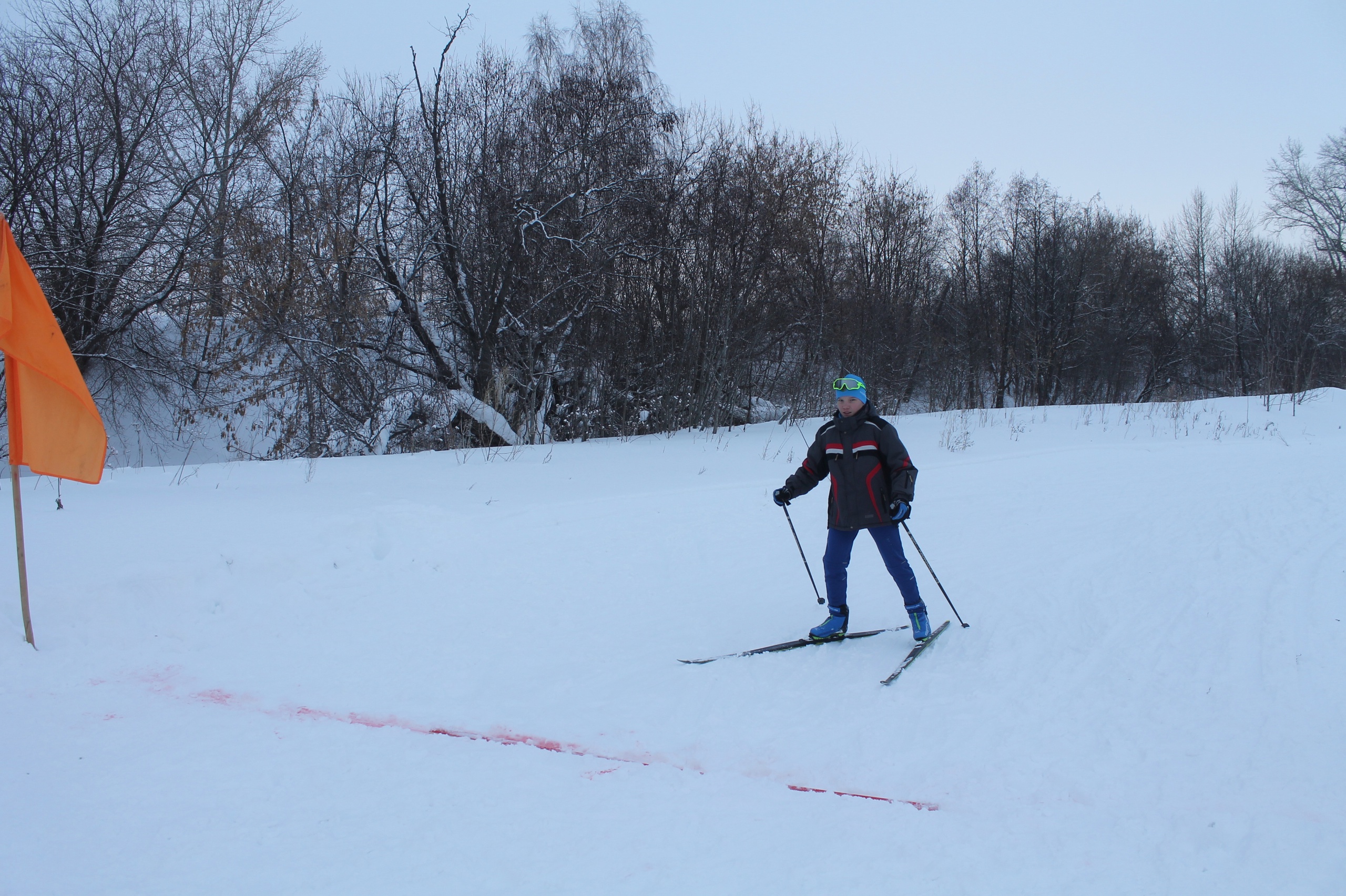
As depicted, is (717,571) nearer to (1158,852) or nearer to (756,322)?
(1158,852)

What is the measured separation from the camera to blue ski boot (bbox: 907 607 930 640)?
4859 millimetres

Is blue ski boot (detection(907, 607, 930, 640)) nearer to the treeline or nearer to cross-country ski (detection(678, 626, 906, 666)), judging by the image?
cross-country ski (detection(678, 626, 906, 666))

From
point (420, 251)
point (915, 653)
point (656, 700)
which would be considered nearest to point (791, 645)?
point (915, 653)

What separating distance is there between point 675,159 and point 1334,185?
31.5 metres

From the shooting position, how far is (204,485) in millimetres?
8727

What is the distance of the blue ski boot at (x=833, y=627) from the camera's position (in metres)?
5.10

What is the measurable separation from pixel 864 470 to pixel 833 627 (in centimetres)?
115

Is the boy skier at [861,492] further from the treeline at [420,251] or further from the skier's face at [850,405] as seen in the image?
the treeline at [420,251]

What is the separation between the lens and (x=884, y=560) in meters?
4.96

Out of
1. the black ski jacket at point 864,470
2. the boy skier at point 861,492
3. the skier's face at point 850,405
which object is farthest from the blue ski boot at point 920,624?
the skier's face at point 850,405

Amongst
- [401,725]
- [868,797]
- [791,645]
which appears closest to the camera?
[868,797]

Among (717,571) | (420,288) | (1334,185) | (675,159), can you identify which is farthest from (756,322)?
(1334,185)

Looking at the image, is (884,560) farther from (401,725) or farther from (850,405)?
(401,725)

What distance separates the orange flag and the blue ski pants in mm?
4713
